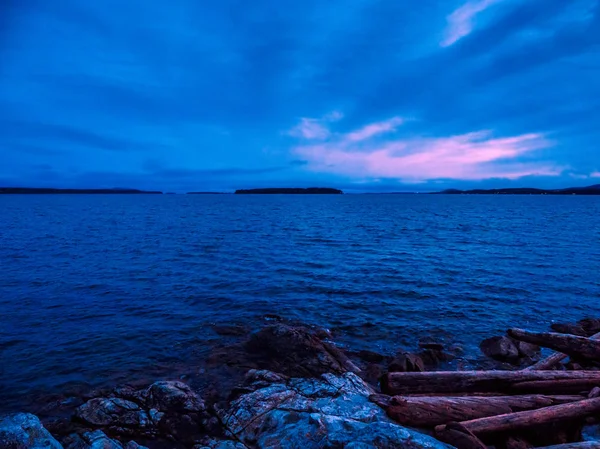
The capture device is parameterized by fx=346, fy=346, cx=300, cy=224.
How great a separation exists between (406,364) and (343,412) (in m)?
4.50

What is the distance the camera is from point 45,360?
38.2 feet

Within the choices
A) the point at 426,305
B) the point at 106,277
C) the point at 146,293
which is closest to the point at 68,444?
the point at 146,293

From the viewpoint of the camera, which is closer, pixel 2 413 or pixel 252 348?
pixel 2 413

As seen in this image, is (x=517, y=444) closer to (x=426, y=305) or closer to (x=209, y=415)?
(x=209, y=415)

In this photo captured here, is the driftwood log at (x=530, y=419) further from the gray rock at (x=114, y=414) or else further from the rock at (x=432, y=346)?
the gray rock at (x=114, y=414)

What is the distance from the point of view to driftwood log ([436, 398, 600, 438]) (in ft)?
21.5

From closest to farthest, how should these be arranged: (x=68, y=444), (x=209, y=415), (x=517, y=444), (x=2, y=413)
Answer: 1. (x=517, y=444)
2. (x=68, y=444)
3. (x=209, y=415)
4. (x=2, y=413)

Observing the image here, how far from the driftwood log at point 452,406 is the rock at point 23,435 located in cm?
638

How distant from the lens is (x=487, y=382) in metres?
7.98

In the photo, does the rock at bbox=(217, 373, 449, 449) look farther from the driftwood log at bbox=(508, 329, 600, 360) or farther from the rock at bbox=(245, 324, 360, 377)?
the driftwood log at bbox=(508, 329, 600, 360)

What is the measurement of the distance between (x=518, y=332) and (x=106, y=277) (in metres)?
22.9

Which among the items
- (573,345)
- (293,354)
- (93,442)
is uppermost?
(573,345)

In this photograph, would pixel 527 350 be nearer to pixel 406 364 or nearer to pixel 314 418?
pixel 406 364

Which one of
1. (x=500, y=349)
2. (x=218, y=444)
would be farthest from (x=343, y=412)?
(x=500, y=349)
